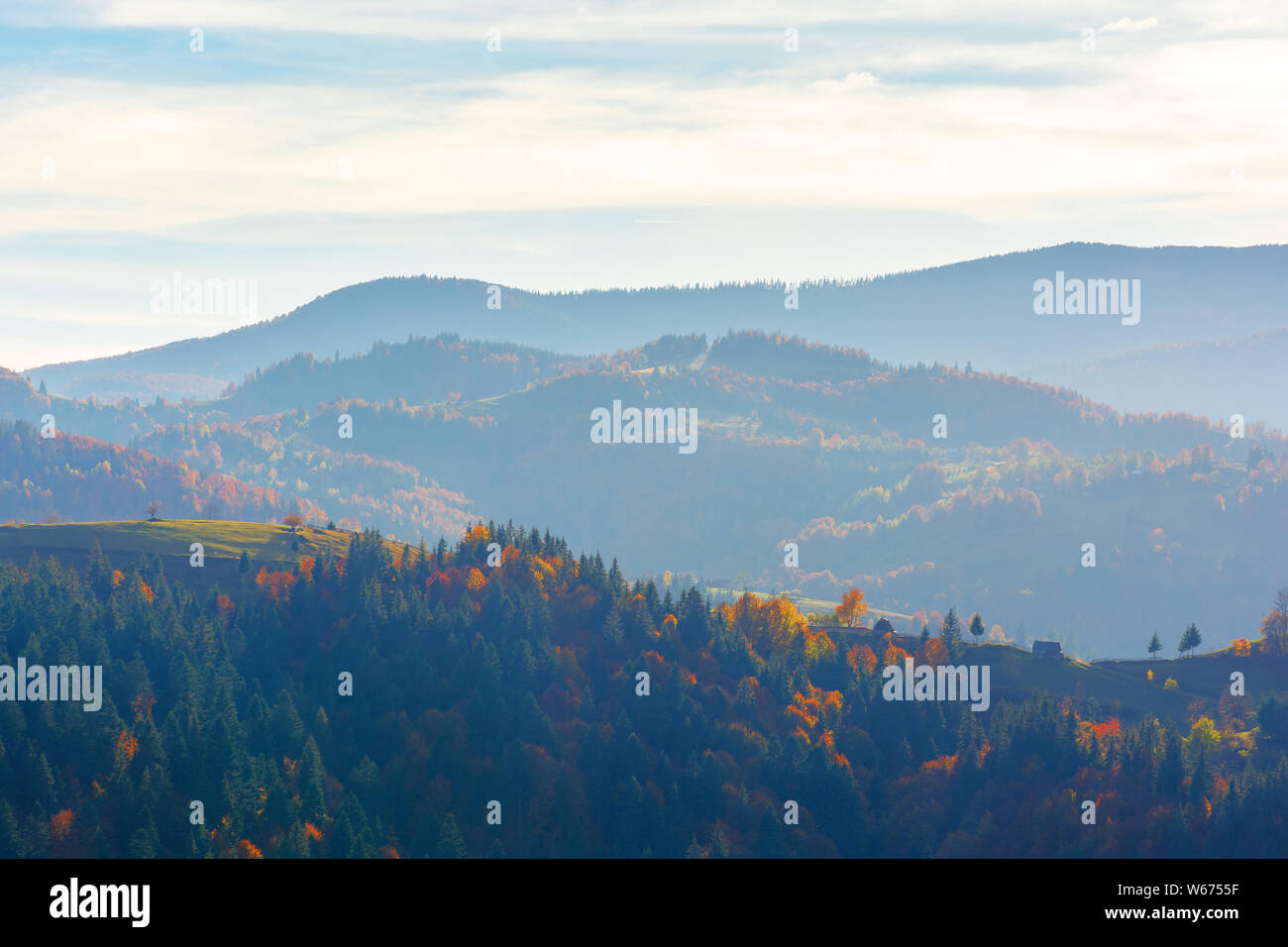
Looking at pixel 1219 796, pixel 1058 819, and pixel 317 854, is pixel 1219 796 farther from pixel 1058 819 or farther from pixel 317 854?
pixel 317 854

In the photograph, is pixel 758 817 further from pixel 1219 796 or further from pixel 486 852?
pixel 1219 796

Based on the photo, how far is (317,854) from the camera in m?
163

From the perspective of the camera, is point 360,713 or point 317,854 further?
point 360,713

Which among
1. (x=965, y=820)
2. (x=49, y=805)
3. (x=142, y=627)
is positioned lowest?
(x=965, y=820)

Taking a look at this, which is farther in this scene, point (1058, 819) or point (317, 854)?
point (1058, 819)

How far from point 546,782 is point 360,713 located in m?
28.5
